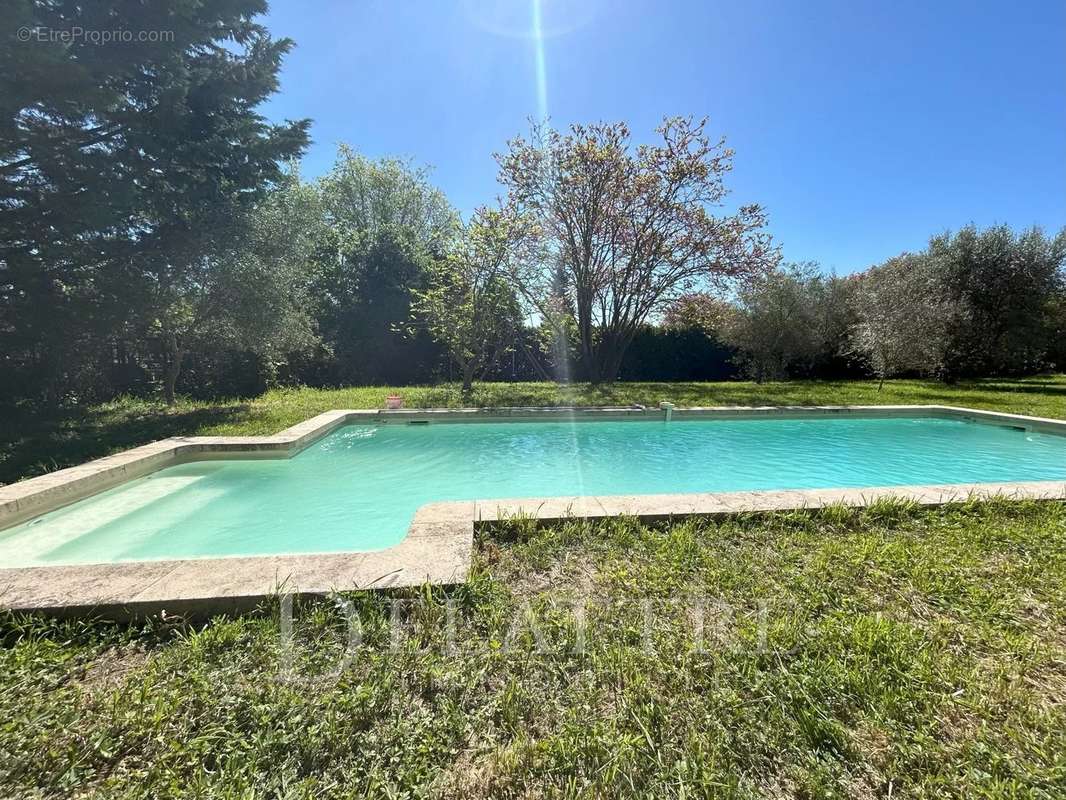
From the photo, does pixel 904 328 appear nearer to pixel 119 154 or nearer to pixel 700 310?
pixel 700 310

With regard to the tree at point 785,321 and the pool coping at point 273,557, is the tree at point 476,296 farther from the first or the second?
the tree at point 785,321

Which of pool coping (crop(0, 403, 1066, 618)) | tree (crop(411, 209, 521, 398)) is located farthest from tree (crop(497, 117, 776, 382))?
pool coping (crop(0, 403, 1066, 618))

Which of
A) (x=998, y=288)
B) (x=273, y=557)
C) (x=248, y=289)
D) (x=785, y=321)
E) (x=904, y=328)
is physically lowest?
(x=273, y=557)

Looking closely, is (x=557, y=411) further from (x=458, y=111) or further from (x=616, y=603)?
(x=458, y=111)

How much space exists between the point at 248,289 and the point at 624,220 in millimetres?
10398

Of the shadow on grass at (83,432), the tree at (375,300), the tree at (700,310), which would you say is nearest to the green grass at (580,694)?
the shadow on grass at (83,432)

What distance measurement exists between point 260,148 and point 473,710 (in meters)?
10.5

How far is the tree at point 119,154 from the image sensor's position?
6.53 meters

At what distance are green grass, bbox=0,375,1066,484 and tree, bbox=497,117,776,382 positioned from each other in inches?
153

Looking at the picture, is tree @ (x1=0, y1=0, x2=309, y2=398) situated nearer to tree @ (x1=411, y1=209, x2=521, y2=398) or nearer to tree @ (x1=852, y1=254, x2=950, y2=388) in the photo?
tree @ (x1=411, y1=209, x2=521, y2=398)

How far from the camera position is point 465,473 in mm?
5703

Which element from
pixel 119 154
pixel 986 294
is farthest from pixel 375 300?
pixel 986 294

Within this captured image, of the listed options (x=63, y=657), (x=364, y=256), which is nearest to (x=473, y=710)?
(x=63, y=657)

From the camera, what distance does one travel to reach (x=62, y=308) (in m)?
7.45
